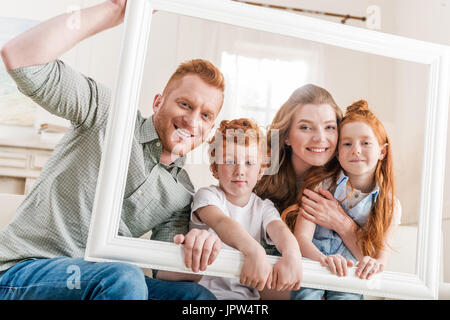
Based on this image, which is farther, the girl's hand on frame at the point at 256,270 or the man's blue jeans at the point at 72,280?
the girl's hand on frame at the point at 256,270

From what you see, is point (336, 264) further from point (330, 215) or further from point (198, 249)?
point (198, 249)

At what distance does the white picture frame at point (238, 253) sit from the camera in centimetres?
82

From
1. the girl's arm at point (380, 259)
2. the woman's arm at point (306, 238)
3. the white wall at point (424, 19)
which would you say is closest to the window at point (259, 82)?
the woman's arm at point (306, 238)

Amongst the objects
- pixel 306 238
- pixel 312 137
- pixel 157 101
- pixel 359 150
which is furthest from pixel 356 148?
pixel 157 101

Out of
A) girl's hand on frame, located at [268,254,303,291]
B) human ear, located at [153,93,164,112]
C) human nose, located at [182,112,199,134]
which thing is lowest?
girl's hand on frame, located at [268,254,303,291]

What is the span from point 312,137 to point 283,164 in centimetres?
9

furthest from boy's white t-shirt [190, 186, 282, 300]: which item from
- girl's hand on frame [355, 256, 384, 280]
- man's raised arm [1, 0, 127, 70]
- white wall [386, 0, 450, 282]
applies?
white wall [386, 0, 450, 282]

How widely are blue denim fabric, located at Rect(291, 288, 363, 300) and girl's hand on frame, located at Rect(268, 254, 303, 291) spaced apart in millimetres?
69

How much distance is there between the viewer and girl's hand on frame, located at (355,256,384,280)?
91 cm

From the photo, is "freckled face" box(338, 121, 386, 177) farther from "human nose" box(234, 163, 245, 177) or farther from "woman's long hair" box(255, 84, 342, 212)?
"human nose" box(234, 163, 245, 177)

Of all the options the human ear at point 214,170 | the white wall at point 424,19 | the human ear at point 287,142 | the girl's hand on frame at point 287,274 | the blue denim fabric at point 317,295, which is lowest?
the blue denim fabric at point 317,295

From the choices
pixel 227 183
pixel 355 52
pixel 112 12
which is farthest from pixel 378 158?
pixel 112 12

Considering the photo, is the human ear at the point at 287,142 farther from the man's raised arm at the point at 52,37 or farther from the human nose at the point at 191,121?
the man's raised arm at the point at 52,37
